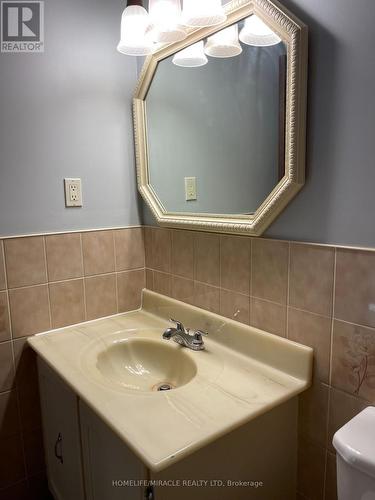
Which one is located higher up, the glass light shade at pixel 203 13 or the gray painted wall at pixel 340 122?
the glass light shade at pixel 203 13

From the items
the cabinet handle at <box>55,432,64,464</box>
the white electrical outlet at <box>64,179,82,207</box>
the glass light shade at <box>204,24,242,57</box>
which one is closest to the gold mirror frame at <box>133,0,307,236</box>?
the glass light shade at <box>204,24,242,57</box>

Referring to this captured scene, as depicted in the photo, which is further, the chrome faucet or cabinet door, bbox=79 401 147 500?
the chrome faucet

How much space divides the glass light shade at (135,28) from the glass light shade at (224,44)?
0.73ft

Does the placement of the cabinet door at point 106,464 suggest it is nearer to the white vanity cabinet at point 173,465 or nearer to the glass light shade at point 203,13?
the white vanity cabinet at point 173,465

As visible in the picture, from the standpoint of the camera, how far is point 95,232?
Answer: 4.91ft

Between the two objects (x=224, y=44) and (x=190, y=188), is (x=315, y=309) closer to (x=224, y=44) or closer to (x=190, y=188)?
(x=190, y=188)

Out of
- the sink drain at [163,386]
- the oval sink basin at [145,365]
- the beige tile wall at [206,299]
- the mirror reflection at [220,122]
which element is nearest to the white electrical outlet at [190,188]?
the mirror reflection at [220,122]

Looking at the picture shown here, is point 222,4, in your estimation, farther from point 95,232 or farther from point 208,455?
point 208,455

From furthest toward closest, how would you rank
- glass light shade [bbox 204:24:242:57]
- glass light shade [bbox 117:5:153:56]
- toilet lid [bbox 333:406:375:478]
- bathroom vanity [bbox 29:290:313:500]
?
glass light shade [bbox 117:5:153:56] < glass light shade [bbox 204:24:242:57] < bathroom vanity [bbox 29:290:313:500] < toilet lid [bbox 333:406:375:478]

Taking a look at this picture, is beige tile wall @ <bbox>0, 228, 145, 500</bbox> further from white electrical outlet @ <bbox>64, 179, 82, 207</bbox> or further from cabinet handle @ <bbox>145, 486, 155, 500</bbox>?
cabinet handle @ <bbox>145, 486, 155, 500</bbox>

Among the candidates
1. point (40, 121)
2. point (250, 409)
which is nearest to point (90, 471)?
point (250, 409)

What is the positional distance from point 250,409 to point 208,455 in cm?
15

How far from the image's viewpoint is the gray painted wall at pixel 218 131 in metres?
1.06

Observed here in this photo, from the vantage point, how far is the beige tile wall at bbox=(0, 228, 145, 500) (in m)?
1.34
